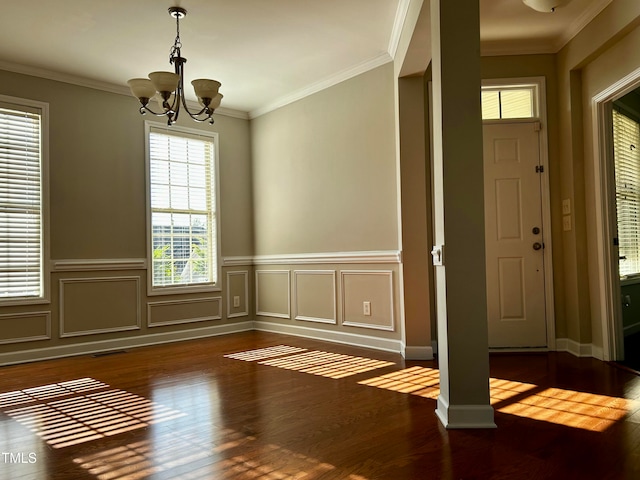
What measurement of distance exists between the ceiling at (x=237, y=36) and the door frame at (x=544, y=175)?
29cm

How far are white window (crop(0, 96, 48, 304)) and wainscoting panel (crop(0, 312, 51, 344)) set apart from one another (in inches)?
5.7

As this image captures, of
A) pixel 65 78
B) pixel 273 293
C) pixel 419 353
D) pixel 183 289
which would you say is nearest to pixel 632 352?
pixel 419 353

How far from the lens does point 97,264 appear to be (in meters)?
4.89

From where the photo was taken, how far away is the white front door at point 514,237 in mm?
4402

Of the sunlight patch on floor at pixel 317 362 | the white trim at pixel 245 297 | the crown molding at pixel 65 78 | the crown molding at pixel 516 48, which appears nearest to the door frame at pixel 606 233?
the crown molding at pixel 516 48

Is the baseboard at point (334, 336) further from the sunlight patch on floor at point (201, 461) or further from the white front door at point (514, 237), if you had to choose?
the sunlight patch on floor at point (201, 461)

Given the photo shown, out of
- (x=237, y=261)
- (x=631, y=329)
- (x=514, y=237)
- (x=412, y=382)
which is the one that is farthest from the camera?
(x=237, y=261)

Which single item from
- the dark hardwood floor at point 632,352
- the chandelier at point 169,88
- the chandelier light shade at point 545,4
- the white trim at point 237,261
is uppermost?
the chandelier light shade at point 545,4

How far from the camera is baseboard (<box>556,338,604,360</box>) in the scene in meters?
4.06

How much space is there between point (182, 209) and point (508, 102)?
3628 mm

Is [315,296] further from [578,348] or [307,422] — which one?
[307,422]

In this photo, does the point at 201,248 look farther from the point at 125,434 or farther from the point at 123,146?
the point at 125,434

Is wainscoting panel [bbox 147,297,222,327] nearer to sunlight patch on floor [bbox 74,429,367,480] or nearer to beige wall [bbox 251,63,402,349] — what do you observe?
beige wall [bbox 251,63,402,349]

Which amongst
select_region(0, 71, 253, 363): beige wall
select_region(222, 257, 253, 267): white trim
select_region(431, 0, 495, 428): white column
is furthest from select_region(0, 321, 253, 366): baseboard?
select_region(431, 0, 495, 428): white column
